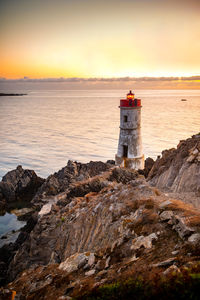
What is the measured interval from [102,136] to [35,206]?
42.0 meters

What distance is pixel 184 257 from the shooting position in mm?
4957

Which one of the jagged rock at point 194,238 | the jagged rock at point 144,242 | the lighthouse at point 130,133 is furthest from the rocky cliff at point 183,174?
the lighthouse at point 130,133

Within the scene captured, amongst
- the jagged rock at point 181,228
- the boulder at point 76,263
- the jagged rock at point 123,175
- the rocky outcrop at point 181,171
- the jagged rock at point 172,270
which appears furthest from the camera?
the jagged rock at point 123,175

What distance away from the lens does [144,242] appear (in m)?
6.39

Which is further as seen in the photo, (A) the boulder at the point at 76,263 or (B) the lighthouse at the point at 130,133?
(B) the lighthouse at the point at 130,133

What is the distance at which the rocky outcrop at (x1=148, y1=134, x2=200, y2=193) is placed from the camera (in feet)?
39.2

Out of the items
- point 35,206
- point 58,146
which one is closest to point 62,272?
point 35,206

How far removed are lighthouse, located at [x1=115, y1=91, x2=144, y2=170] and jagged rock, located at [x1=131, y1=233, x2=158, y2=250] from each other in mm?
20099

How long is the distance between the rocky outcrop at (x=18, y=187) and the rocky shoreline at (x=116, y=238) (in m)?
9.76

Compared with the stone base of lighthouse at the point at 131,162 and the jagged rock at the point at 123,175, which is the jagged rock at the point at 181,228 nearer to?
the jagged rock at the point at 123,175

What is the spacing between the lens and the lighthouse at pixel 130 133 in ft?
83.3

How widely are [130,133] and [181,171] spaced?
45.4 ft

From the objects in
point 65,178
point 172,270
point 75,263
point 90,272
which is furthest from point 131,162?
point 172,270

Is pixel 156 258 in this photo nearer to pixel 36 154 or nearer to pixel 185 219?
pixel 185 219
